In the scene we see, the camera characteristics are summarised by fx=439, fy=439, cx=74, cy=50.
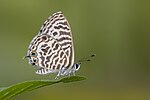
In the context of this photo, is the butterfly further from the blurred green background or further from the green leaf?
the blurred green background

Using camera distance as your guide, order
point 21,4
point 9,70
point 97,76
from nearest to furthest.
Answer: point 9,70 < point 97,76 < point 21,4

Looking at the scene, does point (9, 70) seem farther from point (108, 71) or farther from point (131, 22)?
point (131, 22)

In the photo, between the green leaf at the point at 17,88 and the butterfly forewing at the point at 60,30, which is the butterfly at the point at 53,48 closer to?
the butterfly forewing at the point at 60,30

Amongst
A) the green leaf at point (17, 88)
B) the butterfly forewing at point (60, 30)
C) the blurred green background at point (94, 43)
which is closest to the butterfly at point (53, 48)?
the butterfly forewing at point (60, 30)

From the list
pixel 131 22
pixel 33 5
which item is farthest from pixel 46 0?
pixel 131 22

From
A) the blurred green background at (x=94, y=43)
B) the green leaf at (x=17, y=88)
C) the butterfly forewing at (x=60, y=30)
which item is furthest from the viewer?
the blurred green background at (x=94, y=43)

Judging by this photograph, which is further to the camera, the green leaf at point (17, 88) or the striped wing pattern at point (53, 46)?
the striped wing pattern at point (53, 46)
